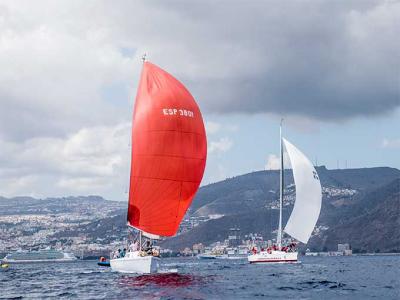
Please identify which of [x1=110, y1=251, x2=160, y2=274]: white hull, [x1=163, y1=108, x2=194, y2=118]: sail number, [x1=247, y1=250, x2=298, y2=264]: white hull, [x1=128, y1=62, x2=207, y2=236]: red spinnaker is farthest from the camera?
[x1=247, y1=250, x2=298, y2=264]: white hull

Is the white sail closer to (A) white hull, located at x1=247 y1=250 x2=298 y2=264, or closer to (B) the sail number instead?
(A) white hull, located at x1=247 y1=250 x2=298 y2=264

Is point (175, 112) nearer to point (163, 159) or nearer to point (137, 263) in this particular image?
point (163, 159)

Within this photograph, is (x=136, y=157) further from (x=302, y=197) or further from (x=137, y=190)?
(x=302, y=197)

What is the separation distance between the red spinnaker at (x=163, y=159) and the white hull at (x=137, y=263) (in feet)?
7.92

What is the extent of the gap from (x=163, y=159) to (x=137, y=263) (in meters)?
8.99

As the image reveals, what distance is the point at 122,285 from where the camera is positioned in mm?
49062

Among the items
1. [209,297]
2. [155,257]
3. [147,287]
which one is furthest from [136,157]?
[209,297]

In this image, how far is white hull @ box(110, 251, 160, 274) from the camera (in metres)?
54.1

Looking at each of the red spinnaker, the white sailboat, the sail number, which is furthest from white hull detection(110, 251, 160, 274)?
the white sailboat

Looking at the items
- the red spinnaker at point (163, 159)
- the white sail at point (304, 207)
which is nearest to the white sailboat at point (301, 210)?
the white sail at point (304, 207)

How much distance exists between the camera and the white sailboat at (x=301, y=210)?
3755 inches

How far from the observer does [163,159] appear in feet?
176

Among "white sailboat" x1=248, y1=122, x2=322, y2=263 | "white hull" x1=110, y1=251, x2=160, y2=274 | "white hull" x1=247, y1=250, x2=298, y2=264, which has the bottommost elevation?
"white hull" x1=110, y1=251, x2=160, y2=274

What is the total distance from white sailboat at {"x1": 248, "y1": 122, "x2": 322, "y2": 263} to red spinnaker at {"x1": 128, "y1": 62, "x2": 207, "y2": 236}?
42.5m
